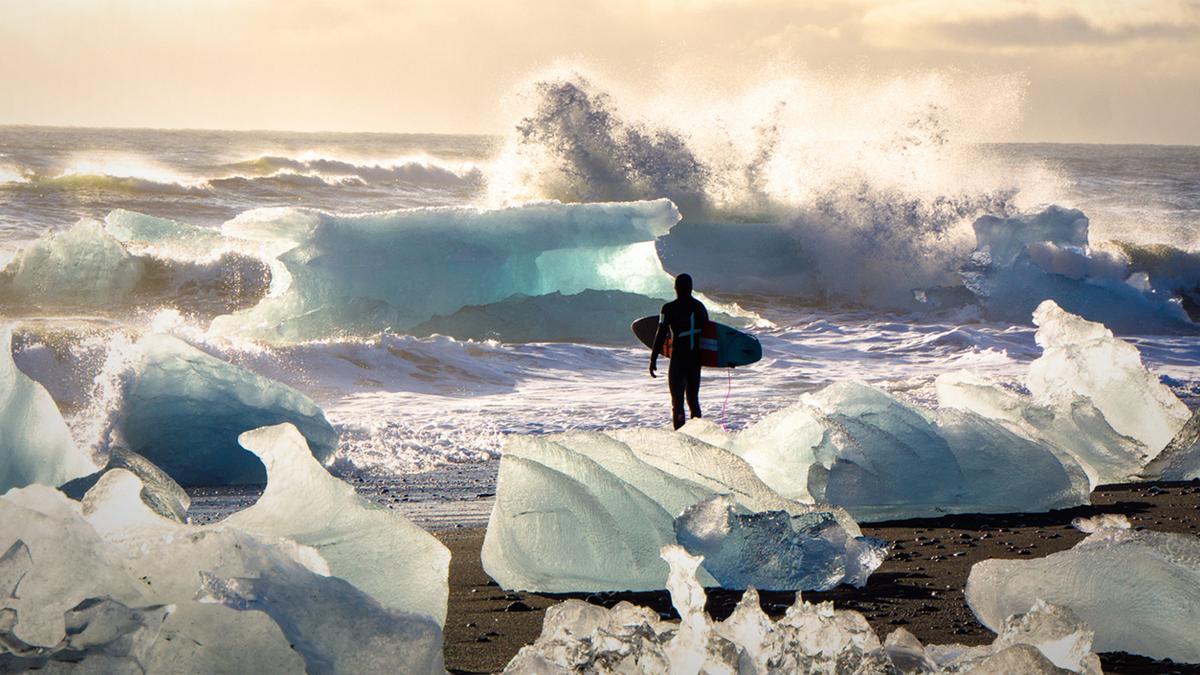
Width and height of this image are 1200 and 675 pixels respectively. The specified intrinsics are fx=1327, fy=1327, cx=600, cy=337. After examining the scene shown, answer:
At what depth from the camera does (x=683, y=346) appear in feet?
25.8

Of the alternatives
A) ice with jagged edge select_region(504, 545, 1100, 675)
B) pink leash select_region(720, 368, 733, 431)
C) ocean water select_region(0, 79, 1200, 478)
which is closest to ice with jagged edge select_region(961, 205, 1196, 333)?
ocean water select_region(0, 79, 1200, 478)

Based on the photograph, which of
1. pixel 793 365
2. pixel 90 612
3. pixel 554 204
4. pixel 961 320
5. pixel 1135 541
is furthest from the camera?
pixel 961 320

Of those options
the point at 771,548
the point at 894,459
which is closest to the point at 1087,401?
the point at 894,459

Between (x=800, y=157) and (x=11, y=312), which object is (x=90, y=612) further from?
(x=800, y=157)

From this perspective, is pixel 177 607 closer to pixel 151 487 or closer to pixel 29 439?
pixel 151 487

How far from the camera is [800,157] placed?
22656mm

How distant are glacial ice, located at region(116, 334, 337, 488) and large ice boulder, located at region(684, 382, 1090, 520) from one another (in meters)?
2.99

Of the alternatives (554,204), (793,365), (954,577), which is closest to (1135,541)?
(954,577)

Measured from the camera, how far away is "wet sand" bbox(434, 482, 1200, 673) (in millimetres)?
A: 3629

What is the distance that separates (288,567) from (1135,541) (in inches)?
88.1

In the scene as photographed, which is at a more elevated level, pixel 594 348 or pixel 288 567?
pixel 288 567

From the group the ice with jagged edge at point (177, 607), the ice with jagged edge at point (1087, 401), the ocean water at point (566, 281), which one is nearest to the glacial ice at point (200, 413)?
the ocean water at point (566, 281)

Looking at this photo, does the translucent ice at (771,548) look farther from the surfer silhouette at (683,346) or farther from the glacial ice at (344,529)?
the surfer silhouette at (683,346)

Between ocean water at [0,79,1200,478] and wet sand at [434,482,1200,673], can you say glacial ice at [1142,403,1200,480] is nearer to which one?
wet sand at [434,482,1200,673]
